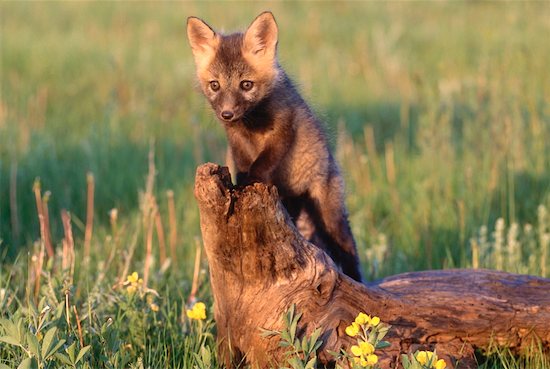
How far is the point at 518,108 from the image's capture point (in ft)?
29.0

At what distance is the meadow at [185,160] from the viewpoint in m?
4.57

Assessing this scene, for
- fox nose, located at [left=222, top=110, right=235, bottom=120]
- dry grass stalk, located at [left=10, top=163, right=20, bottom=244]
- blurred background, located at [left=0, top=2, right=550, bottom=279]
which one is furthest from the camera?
blurred background, located at [left=0, top=2, right=550, bottom=279]

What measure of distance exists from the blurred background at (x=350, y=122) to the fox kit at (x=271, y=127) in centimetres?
47

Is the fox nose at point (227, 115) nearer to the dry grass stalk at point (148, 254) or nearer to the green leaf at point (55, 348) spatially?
the dry grass stalk at point (148, 254)

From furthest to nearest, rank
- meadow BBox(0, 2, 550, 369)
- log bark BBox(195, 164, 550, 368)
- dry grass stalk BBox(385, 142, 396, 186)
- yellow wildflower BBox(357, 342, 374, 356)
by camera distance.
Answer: dry grass stalk BBox(385, 142, 396, 186), meadow BBox(0, 2, 550, 369), log bark BBox(195, 164, 550, 368), yellow wildflower BBox(357, 342, 374, 356)

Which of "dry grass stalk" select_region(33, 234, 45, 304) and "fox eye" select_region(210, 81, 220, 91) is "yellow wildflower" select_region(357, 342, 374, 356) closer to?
"fox eye" select_region(210, 81, 220, 91)

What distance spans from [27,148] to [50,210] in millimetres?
1277

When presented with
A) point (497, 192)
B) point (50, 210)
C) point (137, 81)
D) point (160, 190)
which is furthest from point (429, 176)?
point (137, 81)

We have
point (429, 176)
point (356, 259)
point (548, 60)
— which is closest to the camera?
point (356, 259)

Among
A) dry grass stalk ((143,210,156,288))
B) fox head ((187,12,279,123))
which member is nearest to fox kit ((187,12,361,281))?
fox head ((187,12,279,123))

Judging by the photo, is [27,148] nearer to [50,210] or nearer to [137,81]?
[50,210]

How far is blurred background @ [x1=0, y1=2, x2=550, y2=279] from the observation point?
6.85m

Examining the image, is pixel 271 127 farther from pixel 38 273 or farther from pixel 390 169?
pixel 390 169

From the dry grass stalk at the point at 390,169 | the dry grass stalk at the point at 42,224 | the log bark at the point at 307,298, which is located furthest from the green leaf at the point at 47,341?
the dry grass stalk at the point at 390,169
